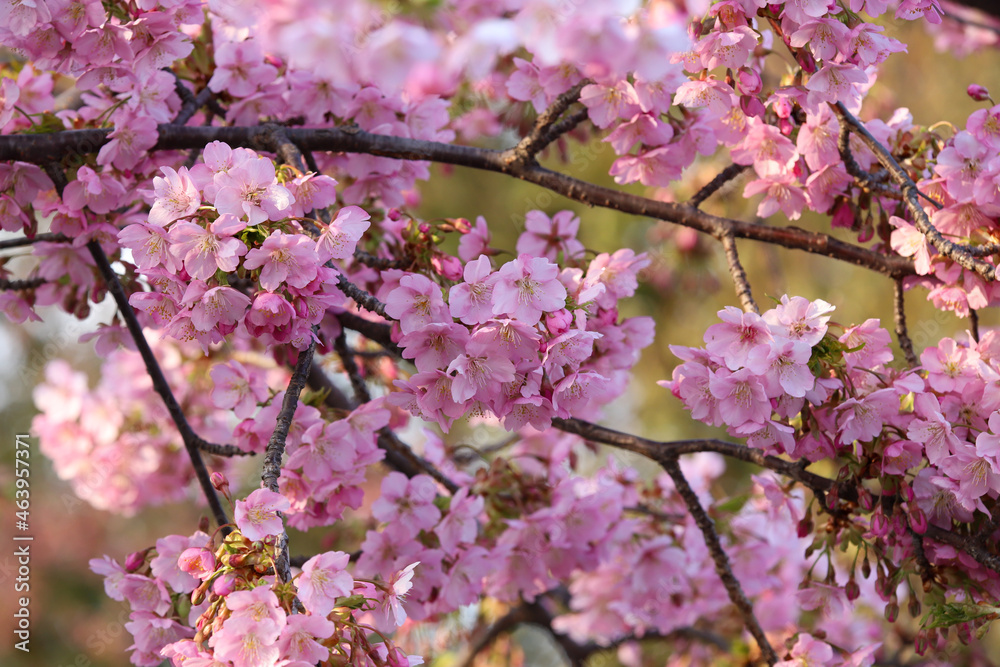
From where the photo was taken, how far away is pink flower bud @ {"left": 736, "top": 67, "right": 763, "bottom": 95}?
140 centimetres

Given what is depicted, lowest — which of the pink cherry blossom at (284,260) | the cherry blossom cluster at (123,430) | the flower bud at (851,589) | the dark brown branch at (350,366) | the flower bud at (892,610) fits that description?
the flower bud at (892,610)

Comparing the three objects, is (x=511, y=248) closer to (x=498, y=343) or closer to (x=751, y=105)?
(x=751, y=105)

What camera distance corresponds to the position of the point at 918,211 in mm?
1367

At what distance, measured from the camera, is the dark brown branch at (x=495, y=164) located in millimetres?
1542

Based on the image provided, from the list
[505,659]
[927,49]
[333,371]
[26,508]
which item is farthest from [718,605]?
[927,49]

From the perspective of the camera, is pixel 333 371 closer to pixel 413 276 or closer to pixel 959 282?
pixel 413 276

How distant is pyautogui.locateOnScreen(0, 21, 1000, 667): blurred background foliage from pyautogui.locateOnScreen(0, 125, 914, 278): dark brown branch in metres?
2.92

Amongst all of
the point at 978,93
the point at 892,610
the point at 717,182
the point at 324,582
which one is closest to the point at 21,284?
the point at 324,582

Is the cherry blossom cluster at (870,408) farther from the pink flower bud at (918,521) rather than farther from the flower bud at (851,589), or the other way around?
the flower bud at (851,589)

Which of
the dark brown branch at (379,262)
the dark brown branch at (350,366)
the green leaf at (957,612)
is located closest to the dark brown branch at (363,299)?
the dark brown branch at (379,262)

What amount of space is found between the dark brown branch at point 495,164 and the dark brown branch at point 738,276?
0.07 meters

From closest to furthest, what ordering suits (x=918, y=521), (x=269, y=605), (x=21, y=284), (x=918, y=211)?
(x=269, y=605) → (x=918, y=521) → (x=918, y=211) → (x=21, y=284)

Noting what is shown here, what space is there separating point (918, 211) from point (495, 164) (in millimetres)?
819

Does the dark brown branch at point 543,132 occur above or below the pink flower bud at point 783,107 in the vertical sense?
above
